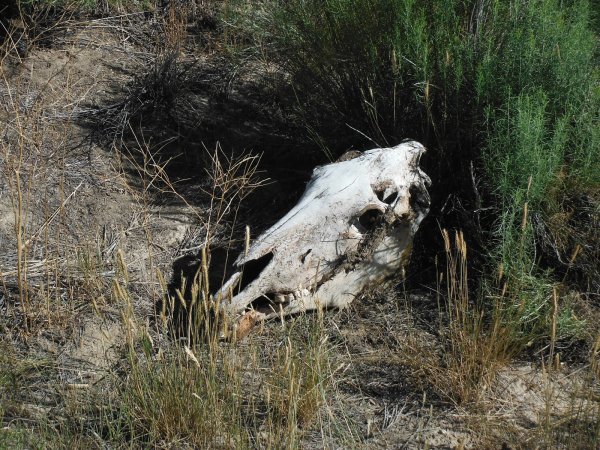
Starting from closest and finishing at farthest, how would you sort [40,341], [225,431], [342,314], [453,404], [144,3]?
[225,431]
[453,404]
[40,341]
[342,314]
[144,3]

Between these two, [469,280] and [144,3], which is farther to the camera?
[144,3]

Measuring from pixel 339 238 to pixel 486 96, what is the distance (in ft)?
3.94

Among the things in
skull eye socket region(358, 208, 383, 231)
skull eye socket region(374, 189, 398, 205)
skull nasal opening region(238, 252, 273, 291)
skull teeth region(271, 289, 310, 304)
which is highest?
skull eye socket region(374, 189, 398, 205)

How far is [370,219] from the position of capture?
4.50 metres

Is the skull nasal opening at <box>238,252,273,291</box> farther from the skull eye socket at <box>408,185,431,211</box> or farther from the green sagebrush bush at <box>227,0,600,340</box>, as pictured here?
the green sagebrush bush at <box>227,0,600,340</box>

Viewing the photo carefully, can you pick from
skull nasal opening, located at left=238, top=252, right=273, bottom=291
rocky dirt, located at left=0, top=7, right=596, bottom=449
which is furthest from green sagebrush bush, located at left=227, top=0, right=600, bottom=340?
skull nasal opening, located at left=238, top=252, right=273, bottom=291

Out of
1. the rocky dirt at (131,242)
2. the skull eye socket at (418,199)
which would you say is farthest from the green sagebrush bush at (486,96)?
the rocky dirt at (131,242)

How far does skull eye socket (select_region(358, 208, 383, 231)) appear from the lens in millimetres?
4461

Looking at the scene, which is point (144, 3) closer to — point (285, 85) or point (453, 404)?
point (285, 85)

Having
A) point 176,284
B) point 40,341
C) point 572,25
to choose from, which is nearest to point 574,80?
point 572,25

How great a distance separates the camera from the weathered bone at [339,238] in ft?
14.0

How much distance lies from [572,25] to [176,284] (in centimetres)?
271

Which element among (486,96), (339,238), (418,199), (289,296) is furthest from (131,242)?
(486,96)

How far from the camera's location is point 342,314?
455 centimetres
